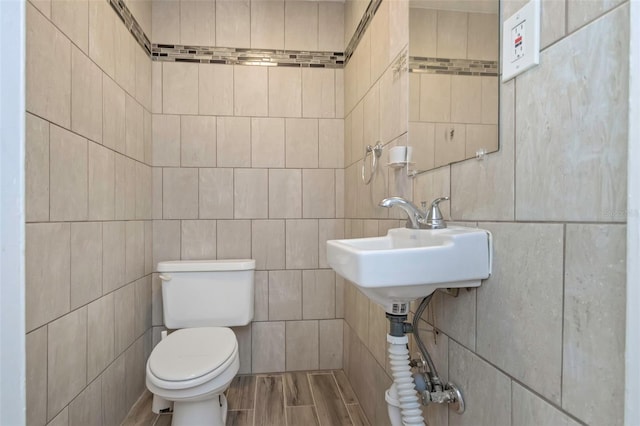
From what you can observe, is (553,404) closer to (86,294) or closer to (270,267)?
(86,294)

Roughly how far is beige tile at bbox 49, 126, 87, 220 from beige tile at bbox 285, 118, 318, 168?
1249mm

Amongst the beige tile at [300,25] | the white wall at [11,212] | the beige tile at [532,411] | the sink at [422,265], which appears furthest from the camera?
the beige tile at [300,25]

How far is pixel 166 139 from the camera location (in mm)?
2387

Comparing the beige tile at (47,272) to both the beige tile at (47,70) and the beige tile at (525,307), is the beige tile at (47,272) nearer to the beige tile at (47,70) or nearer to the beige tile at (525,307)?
the beige tile at (47,70)

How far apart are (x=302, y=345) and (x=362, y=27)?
2.03 meters

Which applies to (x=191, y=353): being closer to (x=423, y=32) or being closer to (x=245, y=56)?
(x=423, y=32)

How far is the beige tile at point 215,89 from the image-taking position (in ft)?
7.91

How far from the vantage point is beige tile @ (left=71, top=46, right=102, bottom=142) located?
1.45m

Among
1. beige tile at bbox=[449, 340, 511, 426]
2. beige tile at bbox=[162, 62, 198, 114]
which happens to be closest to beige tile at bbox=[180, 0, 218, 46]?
beige tile at bbox=[162, 62, 198, 114]

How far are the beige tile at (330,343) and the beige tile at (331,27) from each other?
74.4 inches

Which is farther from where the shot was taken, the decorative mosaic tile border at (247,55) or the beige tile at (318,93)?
the beige tile at (318,93)

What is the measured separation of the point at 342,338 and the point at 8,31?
2.43 metres

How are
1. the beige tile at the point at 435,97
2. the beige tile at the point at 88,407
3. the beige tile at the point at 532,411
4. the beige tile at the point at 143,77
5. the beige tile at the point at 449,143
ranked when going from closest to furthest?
the beige tile at the point at 532,411 < the beige tile at the point at 449,143 < the beige tile at the point at 435,97 < the beige tile at the point at 88,407 < the beige tile at the point at 143,77

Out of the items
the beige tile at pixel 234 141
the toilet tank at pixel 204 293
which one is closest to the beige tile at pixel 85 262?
the toilet tank at pixel 204 293
